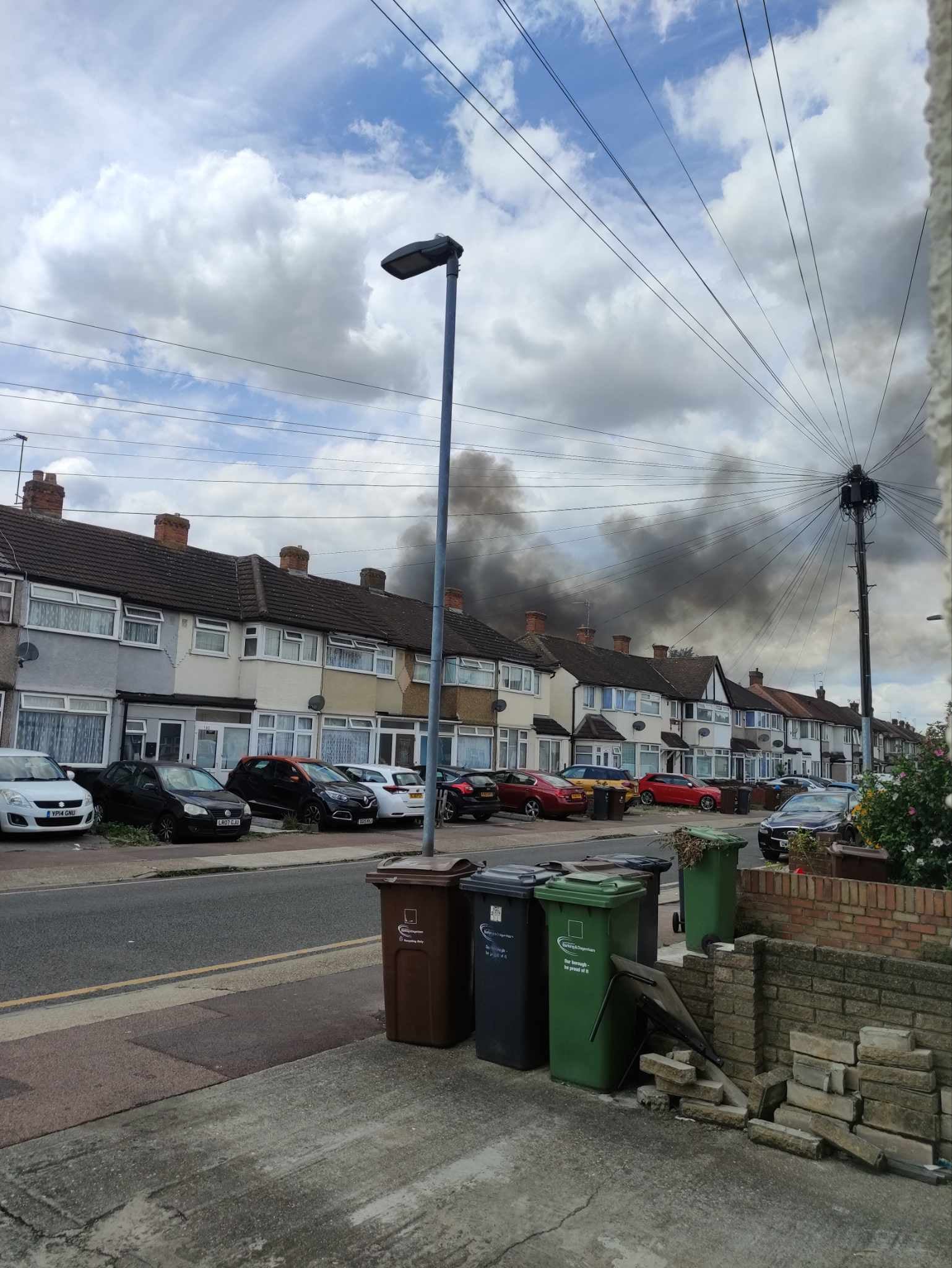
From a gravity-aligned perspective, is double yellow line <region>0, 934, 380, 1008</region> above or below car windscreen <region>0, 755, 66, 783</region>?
below

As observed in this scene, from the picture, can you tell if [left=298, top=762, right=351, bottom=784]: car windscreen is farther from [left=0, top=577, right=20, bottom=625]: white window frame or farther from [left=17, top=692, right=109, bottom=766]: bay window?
[left=0, top=577, right=20, bottom=625]: white window frame

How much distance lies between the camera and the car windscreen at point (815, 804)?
682 inches

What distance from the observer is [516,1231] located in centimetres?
351

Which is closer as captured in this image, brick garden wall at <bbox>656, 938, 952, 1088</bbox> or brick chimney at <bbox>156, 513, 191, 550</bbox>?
brick garden wall at <bbox>656, 938, 952, 1088</bbox>

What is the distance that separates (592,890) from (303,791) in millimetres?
16946

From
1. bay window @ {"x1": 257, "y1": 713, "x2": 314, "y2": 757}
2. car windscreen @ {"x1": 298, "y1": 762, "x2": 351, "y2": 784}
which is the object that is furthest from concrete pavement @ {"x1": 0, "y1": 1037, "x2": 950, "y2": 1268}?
bay window @ {"x1": 257, "y1": 713, "x2": 314, "y2": 757}

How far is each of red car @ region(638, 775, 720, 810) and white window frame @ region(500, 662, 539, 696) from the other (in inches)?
239

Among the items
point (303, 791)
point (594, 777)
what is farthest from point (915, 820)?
point (594, 777)

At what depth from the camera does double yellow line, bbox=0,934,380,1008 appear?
680cm

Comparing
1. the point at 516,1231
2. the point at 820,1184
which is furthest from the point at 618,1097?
the point at 516,1231

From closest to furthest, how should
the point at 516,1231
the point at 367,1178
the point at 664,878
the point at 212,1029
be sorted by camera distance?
the point at 516,1231, the point at 367,1178, the point at 212,1029, the point at 664,878

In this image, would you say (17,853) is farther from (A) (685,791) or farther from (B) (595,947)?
(A) (685,791)

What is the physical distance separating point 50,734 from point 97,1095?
19.1m

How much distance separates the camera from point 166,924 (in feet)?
32.2
